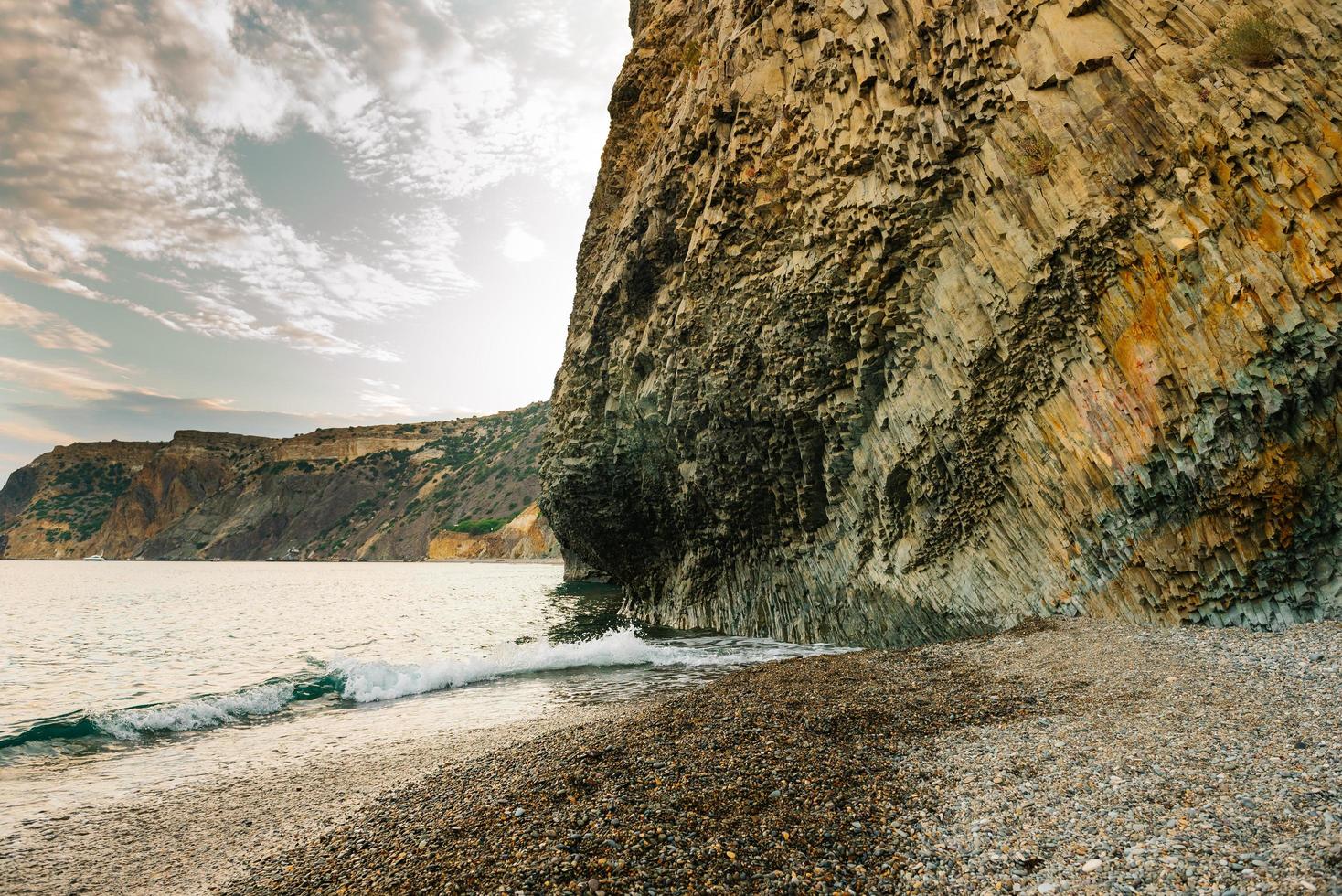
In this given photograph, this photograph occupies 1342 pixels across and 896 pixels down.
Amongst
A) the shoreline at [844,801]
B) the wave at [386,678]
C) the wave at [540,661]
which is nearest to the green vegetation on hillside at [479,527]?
the wave at [386,678]

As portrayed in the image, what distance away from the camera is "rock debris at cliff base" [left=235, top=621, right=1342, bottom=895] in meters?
4.31

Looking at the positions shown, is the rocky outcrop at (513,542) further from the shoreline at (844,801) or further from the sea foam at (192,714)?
the shoreline at (844,801)

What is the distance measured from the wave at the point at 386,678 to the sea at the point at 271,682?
45 millimetres

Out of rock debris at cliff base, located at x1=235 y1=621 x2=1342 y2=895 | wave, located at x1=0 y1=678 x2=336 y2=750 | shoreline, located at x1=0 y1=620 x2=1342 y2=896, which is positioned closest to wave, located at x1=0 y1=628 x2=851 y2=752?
wave, located at x1=0 y1=678 x2=336 y2=750

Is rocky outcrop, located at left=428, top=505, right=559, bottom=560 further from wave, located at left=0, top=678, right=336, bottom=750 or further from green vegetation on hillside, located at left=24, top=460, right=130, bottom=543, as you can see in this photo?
green vegetation on hillside, located at left=24, top=460, right=130, bottom=543

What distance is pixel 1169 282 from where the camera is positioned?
998cm

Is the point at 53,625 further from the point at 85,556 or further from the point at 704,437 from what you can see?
the point at 85,556

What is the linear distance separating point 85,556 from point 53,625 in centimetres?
16570

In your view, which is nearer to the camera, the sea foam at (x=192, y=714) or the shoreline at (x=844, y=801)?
the shoreline at (x=844, y=801)

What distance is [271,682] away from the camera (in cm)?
1568

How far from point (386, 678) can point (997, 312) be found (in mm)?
16686

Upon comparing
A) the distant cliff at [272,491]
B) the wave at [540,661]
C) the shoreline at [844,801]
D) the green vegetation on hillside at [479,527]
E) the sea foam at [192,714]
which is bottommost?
the wave at [540,661]

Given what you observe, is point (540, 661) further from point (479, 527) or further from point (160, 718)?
point (479, 527)

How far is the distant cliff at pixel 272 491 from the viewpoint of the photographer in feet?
443
